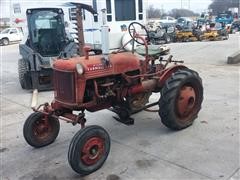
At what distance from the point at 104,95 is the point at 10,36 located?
24.3 metres

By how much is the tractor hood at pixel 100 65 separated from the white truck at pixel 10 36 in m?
23.6

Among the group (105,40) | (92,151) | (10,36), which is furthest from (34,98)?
(10,36)

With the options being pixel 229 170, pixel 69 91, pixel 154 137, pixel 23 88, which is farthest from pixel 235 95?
pixel 23 88

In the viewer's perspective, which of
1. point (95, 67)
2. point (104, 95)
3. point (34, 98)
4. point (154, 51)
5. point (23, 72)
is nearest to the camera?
point (95, 67)

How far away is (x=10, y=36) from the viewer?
2703cm

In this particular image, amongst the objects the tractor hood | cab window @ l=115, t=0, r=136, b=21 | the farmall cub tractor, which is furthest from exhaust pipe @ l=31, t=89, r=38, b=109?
cab window @ l=115, t=0, r=136, b=21

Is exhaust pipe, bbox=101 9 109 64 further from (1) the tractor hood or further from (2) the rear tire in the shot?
(2) the rear tire

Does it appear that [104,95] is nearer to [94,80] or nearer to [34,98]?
[94,80]

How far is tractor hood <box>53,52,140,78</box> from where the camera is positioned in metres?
4.23

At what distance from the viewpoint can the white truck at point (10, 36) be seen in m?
26.8

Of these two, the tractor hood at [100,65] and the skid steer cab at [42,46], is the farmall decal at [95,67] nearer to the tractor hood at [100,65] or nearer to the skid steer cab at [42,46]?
the tractor hood at [100,65]

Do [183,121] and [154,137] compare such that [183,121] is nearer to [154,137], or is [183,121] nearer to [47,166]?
[154,137]

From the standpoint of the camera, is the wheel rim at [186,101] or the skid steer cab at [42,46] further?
the skid steer cab at [42,46]

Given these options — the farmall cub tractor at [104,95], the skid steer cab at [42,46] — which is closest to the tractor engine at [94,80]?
the farmall cub tractor at [104,95]
